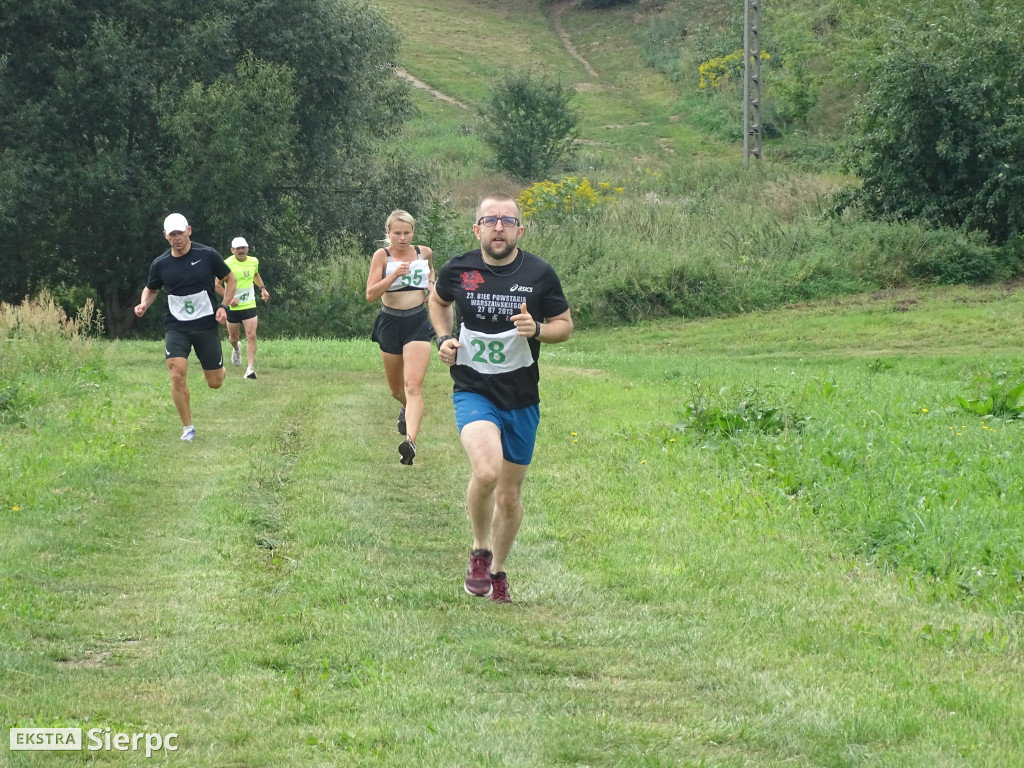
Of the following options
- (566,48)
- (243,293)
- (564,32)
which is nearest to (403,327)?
(243,293)

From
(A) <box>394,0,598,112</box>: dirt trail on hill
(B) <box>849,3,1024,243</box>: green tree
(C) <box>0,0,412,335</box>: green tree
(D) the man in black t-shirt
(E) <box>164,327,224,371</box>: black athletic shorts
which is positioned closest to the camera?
(D) the man in black t-shirt

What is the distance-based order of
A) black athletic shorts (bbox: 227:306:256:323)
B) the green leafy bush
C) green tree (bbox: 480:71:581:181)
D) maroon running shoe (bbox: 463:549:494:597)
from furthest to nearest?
green tree (bbox: 480:71:581:181) → black athletic shorts (bbox: 227:306:256:323) → the green leafy bush → maroon running shoe (bbox: 463:549:494:597)

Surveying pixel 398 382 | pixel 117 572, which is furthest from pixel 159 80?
pixel 117 572

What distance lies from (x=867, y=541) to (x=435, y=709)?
4216 millimetres

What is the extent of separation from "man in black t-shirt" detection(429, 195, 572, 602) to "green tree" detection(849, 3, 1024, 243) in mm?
25502

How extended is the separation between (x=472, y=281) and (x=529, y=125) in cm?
4563

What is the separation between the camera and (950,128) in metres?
30.6

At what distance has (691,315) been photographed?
28969 mm

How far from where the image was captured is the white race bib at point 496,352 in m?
7.35

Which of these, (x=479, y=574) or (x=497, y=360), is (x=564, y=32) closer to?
(x=497, y=360)

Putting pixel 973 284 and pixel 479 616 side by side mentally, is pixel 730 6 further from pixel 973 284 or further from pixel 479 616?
pixel 479 616

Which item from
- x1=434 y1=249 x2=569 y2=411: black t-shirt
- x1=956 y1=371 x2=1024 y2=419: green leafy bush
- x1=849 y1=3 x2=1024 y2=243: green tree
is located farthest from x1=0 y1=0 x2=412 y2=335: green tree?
x1=434 y1=249 x2=569 y2=411: black t-shirt

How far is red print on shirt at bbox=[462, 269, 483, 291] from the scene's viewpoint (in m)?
7.38

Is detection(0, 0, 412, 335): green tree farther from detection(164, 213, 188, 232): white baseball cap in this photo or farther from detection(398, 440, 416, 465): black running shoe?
detection(398, 440, 416, 465): black running shoe
